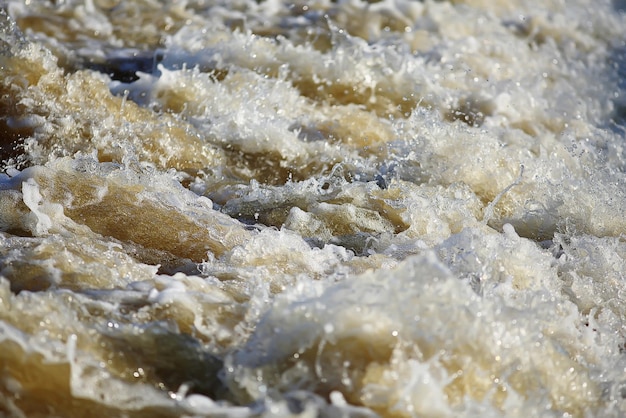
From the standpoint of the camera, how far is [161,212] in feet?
9.79

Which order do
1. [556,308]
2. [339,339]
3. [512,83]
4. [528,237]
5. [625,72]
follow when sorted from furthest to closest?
[625,72], [512,83], [528,237], [556,308], [339,339]

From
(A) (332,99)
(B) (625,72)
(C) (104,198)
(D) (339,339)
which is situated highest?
(D) (339,339)

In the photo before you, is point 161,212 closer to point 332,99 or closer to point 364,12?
point 332,99

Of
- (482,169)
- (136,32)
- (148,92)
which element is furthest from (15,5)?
(482,169)

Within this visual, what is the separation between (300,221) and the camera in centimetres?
320

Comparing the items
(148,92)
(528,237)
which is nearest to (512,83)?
(528,237)

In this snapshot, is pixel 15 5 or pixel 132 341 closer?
pixel 132 341

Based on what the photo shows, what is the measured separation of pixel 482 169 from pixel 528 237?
0.54m

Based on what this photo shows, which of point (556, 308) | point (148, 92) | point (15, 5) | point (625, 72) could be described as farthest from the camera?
point (625, 72)

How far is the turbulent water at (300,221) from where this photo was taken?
2.00 meters

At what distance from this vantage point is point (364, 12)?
262 inches

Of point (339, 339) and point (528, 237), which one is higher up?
point (339, 339)

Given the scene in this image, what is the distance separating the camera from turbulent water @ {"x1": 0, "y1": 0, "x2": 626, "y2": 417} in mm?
2002

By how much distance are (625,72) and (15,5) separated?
16.9 ft
